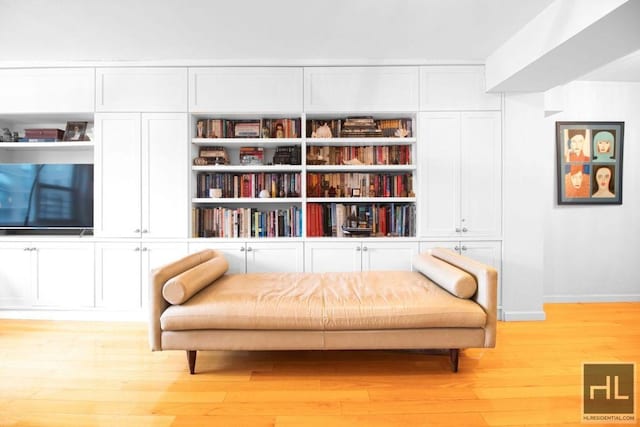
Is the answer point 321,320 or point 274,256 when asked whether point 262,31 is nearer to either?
point 274,256

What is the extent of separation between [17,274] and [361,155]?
3.50 meters

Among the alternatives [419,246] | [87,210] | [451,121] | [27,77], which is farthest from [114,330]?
[451,121]

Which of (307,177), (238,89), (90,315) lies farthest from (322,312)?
(90,315)

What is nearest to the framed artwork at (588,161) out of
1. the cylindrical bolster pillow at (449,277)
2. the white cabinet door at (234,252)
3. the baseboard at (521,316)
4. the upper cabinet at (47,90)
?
the baseboard at (521,316)

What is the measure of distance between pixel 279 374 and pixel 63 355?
65.0 inches

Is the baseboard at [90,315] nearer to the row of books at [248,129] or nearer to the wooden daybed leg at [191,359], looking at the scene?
the wooden daybed leg at [191,359]

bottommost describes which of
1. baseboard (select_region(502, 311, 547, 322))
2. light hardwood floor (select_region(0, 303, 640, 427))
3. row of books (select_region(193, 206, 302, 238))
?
light hardwood floor (select_region(0, 303, 640, 427))

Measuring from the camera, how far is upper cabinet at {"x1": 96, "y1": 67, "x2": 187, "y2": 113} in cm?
335

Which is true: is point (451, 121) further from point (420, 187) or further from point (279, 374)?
point (279, 374)

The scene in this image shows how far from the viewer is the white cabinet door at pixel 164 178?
3.36 metres

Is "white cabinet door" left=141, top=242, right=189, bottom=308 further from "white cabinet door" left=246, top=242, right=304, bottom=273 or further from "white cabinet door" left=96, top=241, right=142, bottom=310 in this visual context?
"white cabinet door" left=246, top=242, right=304, bottom=273

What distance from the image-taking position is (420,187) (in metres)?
3.35

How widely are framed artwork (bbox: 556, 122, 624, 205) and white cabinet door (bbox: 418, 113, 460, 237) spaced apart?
146cm

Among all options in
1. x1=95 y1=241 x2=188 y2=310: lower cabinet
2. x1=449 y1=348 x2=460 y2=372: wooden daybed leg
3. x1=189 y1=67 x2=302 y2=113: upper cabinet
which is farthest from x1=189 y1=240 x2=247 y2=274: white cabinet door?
x1=449 y1=348 x2=460 y2=372: wooden daybed leg
